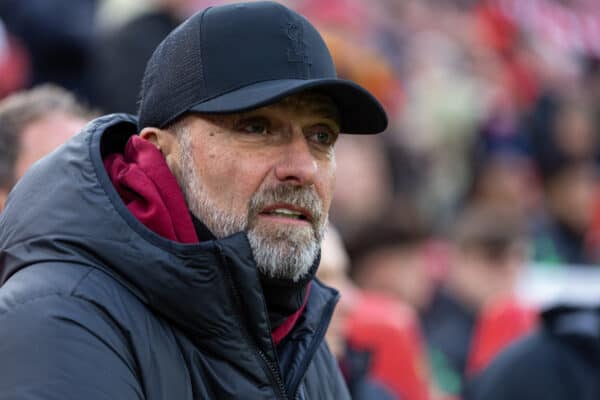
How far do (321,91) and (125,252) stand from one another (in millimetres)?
673

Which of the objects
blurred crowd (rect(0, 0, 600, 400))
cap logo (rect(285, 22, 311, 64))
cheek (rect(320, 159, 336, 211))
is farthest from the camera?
blurred crowd (rect(0, 0, 600, 400))

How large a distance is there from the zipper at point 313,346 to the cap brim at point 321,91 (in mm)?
474

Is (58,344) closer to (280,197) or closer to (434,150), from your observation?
(280,197)

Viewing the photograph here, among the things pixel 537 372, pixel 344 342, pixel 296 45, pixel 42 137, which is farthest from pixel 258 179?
pixel 537 372

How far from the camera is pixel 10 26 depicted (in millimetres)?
6094

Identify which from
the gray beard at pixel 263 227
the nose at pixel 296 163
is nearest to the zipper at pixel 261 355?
the gray beard at pixel 263 227

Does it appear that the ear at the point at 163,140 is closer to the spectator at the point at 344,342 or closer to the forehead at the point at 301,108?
the forehead at the point at 301,108

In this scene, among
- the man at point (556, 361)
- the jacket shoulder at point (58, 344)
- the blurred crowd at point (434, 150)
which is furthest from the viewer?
the blurred crowd at point (434, 150)

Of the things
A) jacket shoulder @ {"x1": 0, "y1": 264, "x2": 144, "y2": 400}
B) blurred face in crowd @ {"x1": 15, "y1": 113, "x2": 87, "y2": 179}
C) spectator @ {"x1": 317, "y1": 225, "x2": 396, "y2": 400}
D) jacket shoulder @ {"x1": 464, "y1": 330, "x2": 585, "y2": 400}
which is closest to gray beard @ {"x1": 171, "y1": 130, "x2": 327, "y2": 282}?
jacket shoulder @ {"x1": 0, "y1": 264, "x2": 144, "y2": 400}

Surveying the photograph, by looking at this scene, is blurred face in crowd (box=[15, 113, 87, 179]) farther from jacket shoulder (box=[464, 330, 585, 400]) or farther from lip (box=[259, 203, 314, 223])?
jacket shoulder (box=[464, 330, 585, 400])

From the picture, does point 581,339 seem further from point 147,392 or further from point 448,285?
point 147,392

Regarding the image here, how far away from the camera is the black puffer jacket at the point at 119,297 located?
2.31m

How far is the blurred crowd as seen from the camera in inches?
231

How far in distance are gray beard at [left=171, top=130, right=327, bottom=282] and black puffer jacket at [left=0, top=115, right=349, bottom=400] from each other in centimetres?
17
